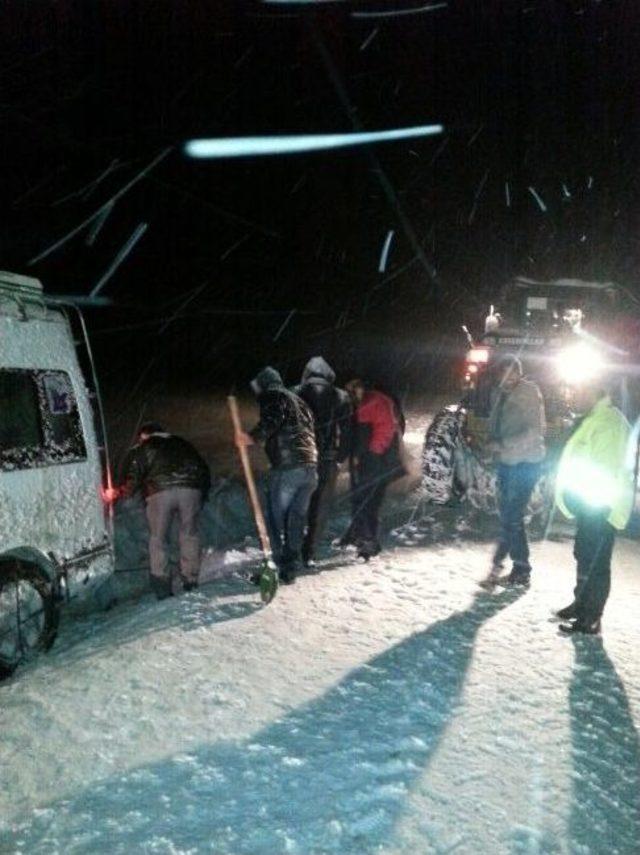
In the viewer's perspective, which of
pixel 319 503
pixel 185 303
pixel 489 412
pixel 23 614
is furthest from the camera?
pixel 185 303

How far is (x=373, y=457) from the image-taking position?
282 inches

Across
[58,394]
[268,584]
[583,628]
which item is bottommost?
[583,628]

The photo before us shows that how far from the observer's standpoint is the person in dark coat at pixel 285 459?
599 centimetres

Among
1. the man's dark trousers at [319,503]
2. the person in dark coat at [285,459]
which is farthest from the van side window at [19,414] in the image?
the man's dark trousers at [319,503]

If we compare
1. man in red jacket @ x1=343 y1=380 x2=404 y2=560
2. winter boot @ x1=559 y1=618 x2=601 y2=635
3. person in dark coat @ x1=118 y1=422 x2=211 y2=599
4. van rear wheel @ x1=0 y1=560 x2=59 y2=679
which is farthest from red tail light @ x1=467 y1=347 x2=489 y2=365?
van rear wheel @ x1=0 y1=560 x2=59 y2=679

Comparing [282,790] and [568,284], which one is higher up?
[568,284]

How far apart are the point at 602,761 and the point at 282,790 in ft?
5.23

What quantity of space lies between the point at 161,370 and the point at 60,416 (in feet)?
116

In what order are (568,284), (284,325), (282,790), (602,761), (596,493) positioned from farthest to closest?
1. (284,325)
2. (568,284)
3. (596,493)
4. (602,761)
5. (282,790)

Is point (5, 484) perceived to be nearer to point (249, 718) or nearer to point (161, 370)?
point (249, 718)

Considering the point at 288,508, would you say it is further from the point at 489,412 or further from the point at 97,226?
the point at 97,226

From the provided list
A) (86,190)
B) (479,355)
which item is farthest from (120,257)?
(479,355)

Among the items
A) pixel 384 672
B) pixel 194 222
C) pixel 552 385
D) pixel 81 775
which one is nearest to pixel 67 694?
pixel 81 775

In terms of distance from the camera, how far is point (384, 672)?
4398 millimetres
